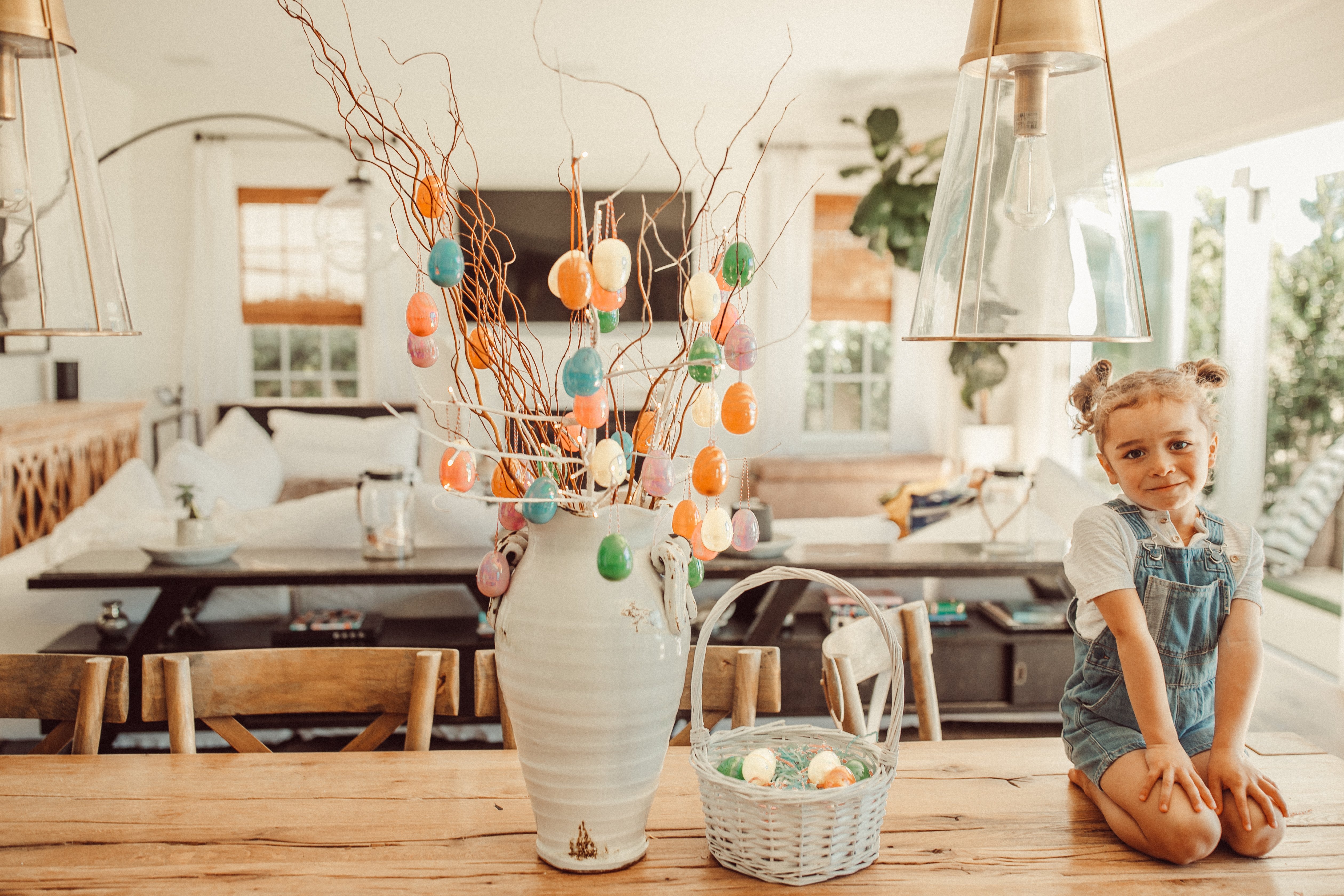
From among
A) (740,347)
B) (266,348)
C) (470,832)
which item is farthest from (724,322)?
(266,348)

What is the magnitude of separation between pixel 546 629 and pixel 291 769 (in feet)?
1.66

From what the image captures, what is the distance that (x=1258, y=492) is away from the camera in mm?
4109

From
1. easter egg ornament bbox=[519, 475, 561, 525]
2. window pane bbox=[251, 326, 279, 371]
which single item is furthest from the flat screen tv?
easter egg ornament bbox=[519, 475, 561, 525]

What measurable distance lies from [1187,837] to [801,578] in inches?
18.1

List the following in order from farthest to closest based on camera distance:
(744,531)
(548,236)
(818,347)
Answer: (818,347), (548,236), (744,531)

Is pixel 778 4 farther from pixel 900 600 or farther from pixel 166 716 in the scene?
pixel 166 716

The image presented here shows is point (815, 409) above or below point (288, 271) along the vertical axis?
below

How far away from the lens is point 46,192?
93 centimetres

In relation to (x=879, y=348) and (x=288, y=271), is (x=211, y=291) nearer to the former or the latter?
(x=288, y=271)

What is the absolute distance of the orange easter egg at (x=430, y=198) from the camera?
3.07 ft

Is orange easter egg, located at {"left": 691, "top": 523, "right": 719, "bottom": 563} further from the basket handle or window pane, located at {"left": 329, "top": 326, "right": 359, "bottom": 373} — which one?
window pane, located at {"left": 329, "top": 326, "right": 359, "bottom": 373}

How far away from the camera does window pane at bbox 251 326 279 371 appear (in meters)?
6.20

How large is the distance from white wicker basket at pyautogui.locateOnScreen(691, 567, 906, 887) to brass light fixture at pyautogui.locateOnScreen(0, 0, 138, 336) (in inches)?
26.5

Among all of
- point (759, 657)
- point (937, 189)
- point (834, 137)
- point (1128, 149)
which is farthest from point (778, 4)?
point (937, 189)
